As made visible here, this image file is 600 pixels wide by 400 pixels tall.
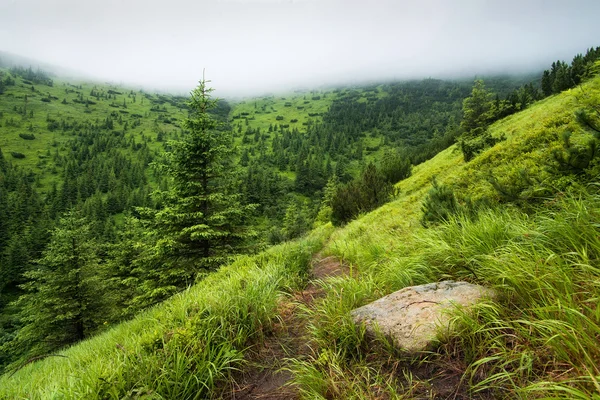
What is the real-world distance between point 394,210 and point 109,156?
6643 inches

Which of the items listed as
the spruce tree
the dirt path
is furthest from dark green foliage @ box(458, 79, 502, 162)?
the dirt path

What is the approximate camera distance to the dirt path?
2.71 metres

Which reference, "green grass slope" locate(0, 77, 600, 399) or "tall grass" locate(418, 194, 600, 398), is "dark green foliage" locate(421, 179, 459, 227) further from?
"tall grass" locate(418, 194, 600, 398)

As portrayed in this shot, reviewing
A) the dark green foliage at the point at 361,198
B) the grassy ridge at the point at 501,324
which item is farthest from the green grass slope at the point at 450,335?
the dark green foliage at the point at 361,198

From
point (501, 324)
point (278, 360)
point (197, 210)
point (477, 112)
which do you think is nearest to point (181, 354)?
point (278, 360)

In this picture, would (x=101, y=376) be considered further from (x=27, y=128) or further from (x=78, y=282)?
(x=27, y=128)

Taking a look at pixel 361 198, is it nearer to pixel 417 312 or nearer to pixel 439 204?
pixel 439 204

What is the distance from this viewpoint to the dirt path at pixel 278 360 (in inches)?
107

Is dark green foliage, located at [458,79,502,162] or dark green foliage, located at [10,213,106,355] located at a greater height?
dark green foliage, located at [458,79,502,162]

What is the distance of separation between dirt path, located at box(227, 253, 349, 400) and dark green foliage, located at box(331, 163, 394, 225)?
12.7 meters

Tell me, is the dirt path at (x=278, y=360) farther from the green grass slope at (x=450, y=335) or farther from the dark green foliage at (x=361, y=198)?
the dark green foliage at (x=361, y=198)

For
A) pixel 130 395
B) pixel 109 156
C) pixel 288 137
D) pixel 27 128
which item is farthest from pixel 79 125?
pixel 130 395

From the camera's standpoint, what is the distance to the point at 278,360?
3.16 meters

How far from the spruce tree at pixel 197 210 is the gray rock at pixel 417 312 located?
903cm
